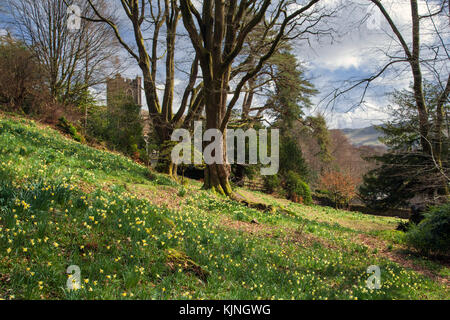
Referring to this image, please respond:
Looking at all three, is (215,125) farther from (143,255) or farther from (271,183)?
(271,183)

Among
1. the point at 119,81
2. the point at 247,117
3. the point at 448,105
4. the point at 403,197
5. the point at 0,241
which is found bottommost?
the point at 403,197

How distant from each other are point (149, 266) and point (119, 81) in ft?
88.2

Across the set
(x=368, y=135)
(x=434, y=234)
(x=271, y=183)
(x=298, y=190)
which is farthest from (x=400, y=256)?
(x=368, y=135)

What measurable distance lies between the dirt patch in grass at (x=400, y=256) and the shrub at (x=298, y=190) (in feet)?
47.0

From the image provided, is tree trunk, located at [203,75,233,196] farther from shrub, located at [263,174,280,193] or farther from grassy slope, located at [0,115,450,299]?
shrub, located at [263,174,280,193]

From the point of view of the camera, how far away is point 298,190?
947 inches

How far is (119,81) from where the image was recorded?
26984 millimetres

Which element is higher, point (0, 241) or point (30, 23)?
point (30, 23)

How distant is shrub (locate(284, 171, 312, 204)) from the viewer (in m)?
23.9

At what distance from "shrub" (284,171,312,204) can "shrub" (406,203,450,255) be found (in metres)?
15.8

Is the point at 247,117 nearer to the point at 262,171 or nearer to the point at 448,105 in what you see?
the point at 448,105

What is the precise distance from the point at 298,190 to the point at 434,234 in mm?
16496
